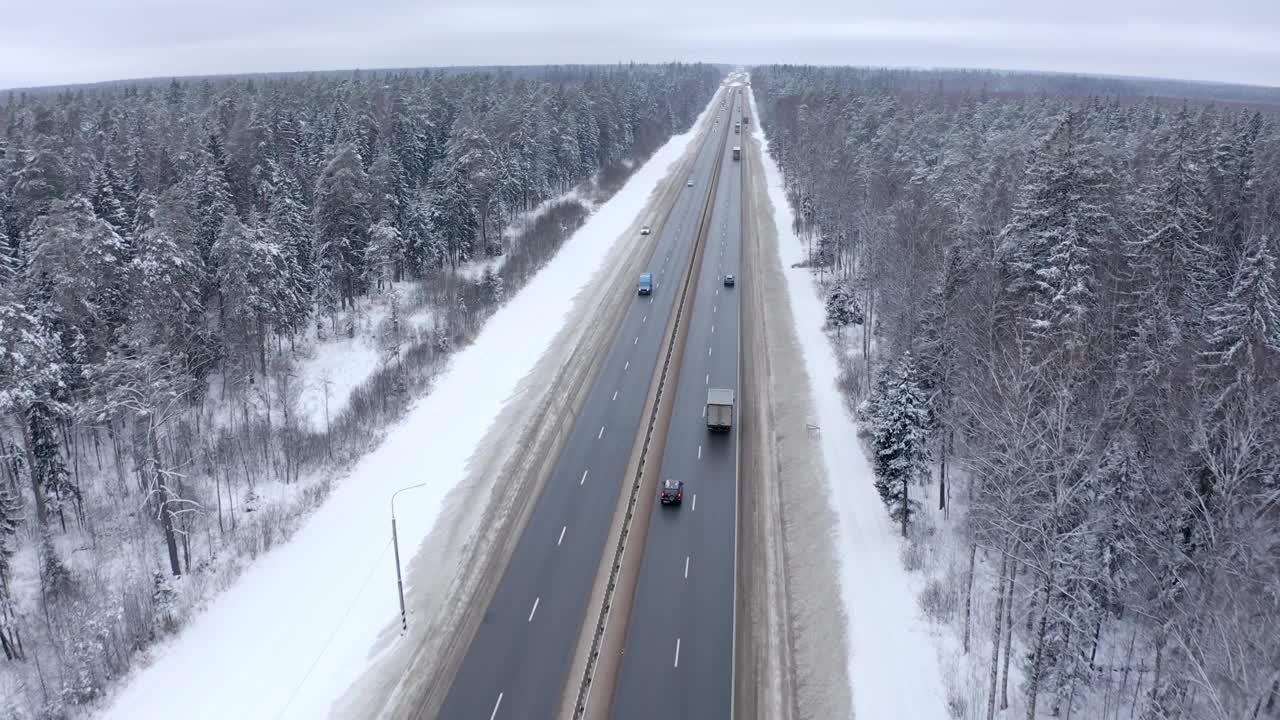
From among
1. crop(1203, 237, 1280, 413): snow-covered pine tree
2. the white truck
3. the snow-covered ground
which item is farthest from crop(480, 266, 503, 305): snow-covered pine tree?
crop(1203, 237, 1280, 413): snow-covered pine tree

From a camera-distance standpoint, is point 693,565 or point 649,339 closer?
point 693,565

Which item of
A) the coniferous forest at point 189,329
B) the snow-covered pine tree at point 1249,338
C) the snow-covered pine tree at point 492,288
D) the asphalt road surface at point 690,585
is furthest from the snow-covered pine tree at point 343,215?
the snow-covered pine tree at point 1249,338

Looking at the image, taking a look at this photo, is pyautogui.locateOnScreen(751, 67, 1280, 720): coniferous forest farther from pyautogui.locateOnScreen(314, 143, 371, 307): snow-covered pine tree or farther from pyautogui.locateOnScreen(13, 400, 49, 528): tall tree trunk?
pyautogui.locateOnScreen(314, 143, 371, 307): snow-covered pine tree

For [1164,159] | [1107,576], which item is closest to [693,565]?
[1107,576]

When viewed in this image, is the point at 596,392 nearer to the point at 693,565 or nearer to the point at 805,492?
the point at 805,492

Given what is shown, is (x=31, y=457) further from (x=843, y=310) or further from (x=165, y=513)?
(x=843, y=310)
